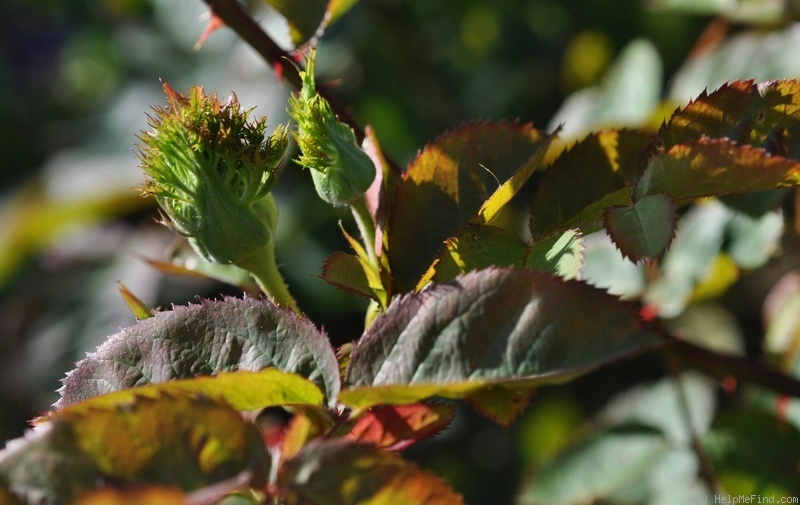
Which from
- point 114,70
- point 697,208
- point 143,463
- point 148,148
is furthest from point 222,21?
point 114,70

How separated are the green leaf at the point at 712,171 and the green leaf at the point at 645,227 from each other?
0.02 m

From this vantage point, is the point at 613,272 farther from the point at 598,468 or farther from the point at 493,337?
the point at 493,337

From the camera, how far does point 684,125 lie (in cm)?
68

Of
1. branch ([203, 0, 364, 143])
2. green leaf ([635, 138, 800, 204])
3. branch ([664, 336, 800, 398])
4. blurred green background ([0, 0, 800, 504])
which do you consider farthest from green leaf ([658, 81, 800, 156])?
blurred green background ([0, 0, 800, 504])

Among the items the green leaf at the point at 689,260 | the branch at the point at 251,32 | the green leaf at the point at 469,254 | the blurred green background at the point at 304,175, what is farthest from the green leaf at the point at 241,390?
the blurred green background at the point at 304,175

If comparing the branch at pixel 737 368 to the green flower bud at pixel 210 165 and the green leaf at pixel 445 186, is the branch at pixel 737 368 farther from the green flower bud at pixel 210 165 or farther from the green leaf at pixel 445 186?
the green flower bud at pixel 210 165

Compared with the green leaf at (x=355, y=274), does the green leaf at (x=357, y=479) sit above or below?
below

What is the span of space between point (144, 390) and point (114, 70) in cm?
247

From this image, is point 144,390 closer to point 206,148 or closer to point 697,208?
point 206,148

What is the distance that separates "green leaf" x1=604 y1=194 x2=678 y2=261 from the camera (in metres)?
0.59

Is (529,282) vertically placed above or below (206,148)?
below

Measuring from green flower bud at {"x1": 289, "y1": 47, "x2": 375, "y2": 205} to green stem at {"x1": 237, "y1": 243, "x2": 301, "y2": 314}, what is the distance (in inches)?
3.3

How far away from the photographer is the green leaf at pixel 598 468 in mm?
1308

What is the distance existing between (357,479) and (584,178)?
0.37m
